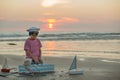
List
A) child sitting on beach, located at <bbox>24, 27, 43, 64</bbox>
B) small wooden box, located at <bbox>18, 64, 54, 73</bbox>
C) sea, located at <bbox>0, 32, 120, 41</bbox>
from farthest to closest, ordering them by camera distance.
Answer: sea, located at <bbox>0, 32, 120, 41</bbox>, child sitting on beach, located at <bbox>24, 27, 43, 64</bbox>, small wooden box, located at <bbox>18, 64, 54, 73</bbox>

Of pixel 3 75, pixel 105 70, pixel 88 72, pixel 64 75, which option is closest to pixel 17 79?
pixel 3 75

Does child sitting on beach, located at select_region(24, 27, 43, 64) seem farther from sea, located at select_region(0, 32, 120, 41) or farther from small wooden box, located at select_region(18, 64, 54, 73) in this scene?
sea, located at select_region(0, 32, 120, 41)

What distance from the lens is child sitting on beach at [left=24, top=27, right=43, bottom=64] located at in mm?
11547

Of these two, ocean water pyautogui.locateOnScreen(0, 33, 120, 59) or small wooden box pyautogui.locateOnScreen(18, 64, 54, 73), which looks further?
ocean water pyautogui.locateOnScreen(0, 33, 120, 59)

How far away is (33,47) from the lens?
1165 centimetres

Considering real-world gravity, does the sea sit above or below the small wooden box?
above

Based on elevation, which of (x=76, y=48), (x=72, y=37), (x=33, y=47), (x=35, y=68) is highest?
(x=72, y=37)

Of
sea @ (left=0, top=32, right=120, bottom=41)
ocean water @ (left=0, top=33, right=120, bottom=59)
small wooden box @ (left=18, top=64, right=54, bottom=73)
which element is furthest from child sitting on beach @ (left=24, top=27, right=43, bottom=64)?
sea @ (left=0, top=32, right=120, bottom=41)

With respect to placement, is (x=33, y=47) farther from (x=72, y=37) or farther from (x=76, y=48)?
(x=72, y=37)

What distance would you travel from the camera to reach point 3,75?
10.5 m

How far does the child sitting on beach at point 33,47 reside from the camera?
37.9 ft

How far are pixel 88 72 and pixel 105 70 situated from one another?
2.81 feet

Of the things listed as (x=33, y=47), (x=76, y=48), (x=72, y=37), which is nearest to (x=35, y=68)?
(x=33, y=47)

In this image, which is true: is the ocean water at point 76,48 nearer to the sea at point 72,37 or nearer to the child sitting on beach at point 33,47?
the child sitting on beach at point 33,47
